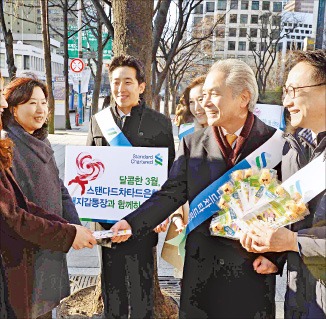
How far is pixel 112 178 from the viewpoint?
9.64 feet

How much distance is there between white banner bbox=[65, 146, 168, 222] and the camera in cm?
289

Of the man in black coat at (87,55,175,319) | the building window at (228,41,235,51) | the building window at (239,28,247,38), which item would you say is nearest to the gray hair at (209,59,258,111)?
the man in black coat at (87,55,175,319)

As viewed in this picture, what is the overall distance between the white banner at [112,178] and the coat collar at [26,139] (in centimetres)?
37

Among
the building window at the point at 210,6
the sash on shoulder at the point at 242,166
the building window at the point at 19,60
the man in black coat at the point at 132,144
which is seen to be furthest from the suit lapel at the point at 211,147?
the building window at the point at 210,6

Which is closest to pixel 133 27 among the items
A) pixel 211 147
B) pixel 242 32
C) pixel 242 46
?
pixel 211 147

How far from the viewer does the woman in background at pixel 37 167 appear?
2.54m

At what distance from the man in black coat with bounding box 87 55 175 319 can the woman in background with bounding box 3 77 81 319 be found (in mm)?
482

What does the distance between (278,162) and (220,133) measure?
1.11 feet

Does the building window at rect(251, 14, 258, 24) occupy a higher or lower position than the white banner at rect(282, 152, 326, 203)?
higher

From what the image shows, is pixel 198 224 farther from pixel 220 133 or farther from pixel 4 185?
pixel 4 185

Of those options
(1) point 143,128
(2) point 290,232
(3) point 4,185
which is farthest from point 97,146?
(2) point 290,232

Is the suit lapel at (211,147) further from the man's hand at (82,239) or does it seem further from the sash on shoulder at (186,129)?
A: the sash on shoulder at (186,129)

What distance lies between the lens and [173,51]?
9.02 m

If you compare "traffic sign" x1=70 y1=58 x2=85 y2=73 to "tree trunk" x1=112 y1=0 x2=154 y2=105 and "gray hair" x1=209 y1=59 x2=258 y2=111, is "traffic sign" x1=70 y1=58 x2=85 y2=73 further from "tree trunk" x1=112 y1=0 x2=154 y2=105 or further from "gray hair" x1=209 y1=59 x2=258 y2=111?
"gray hair" x1=209 y1=59 x2=258 y2=111
